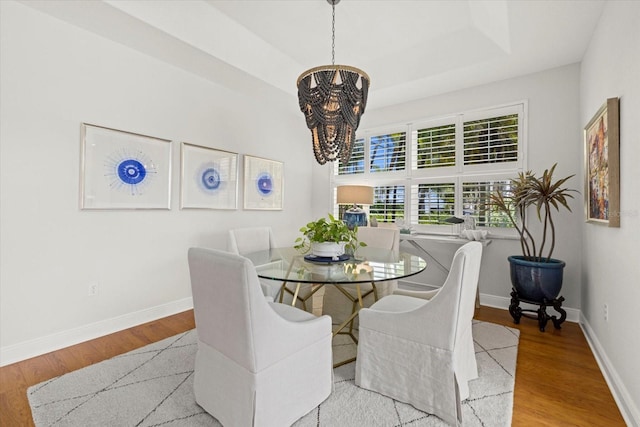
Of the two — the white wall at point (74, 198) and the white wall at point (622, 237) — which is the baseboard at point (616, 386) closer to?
the white wall at point (622, 237)

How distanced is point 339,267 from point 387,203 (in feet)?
8.29

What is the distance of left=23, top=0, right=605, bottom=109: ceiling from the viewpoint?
2.42 meters

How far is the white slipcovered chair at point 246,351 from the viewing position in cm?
129

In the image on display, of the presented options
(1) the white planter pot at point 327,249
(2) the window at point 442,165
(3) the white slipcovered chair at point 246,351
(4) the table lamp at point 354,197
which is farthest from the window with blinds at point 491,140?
(3) the white slipcovered chair at point 246,351

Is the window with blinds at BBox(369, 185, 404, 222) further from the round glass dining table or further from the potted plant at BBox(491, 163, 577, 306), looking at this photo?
the round glass dining table

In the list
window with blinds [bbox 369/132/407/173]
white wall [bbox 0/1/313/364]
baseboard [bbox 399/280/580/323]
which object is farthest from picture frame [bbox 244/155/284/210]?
baseboard [bbox 399/280/580/323]

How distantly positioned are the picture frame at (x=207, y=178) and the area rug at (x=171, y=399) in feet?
5.54

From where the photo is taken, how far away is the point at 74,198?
2.49 m

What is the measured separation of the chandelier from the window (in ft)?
5.96

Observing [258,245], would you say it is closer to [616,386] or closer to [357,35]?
[357,35]

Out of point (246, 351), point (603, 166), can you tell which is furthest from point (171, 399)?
point (603, 166)

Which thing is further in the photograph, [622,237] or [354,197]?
[354,197]

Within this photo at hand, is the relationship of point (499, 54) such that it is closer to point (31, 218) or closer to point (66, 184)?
point (66, 184)

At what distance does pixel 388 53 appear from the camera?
3.35 meters
